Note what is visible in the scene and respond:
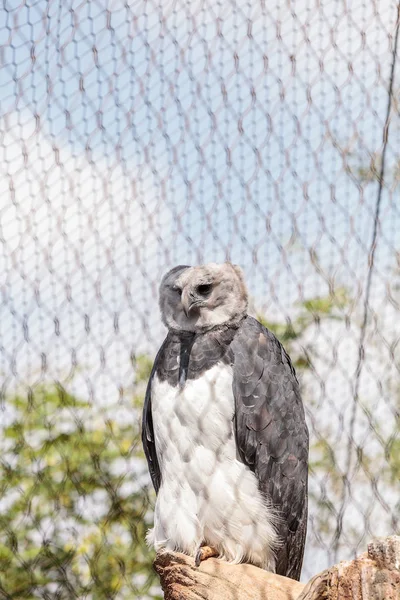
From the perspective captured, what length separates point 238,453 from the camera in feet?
6.75

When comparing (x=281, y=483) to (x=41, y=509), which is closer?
(x=281, y=483)

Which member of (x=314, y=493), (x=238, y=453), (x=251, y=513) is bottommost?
(x=314, y=493)

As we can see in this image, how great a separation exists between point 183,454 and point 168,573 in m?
0.29

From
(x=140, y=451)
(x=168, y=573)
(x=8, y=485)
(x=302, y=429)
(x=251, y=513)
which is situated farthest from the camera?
(x=140, y=451)

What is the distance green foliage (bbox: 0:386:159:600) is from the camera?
2.53 metres

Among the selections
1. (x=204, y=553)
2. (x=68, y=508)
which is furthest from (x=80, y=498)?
(x=204, y=553)

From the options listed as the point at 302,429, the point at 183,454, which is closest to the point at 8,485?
the point at 183,454

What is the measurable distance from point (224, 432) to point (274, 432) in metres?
0.16

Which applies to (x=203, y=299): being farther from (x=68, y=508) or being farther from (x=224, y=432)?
(x=68, y=508)

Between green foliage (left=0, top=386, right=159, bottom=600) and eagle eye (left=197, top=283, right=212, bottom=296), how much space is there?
57 cm

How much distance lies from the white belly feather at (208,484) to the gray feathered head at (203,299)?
6.0 inches

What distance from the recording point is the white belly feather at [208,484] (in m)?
2.01

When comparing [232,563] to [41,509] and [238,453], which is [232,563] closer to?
[238,453]

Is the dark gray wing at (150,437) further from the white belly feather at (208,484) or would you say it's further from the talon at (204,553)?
the talon at (204,553)
